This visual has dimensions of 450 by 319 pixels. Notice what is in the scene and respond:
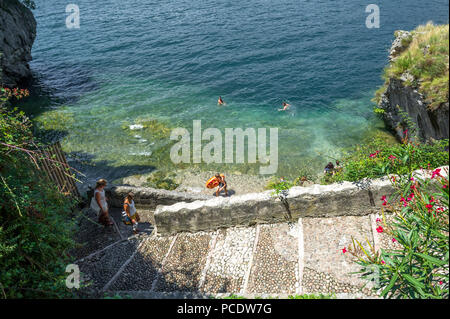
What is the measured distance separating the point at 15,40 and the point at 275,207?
2859 cm

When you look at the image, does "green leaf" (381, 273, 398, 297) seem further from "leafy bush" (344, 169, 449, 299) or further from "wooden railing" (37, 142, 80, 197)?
"wooden railing" (37, 142, 80, 197)

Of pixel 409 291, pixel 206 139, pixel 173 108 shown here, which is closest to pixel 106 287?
pixel 409 291

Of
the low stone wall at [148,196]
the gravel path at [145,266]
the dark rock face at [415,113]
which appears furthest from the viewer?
the low stone wall at [148,196]

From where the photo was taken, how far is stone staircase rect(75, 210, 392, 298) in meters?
5.79

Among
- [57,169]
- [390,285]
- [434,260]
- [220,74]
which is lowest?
[390,285]

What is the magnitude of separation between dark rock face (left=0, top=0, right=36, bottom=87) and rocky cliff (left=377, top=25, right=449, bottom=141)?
26.8 meters

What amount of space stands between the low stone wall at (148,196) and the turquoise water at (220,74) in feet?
19.2

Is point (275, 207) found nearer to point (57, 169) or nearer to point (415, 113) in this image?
point (57, 169)

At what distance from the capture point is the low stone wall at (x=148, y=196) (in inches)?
386

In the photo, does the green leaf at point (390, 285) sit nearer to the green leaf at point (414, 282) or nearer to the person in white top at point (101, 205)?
the green leaf at point (414, 282)

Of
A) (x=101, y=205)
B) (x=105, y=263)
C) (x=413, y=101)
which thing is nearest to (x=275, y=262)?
(x=105, y=263)

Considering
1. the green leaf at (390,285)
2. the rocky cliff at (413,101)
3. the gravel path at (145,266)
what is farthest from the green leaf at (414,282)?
the gravel path at (145,266)

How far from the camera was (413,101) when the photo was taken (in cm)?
1113

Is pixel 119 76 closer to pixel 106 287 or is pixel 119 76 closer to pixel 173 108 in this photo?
pixel 173 108
